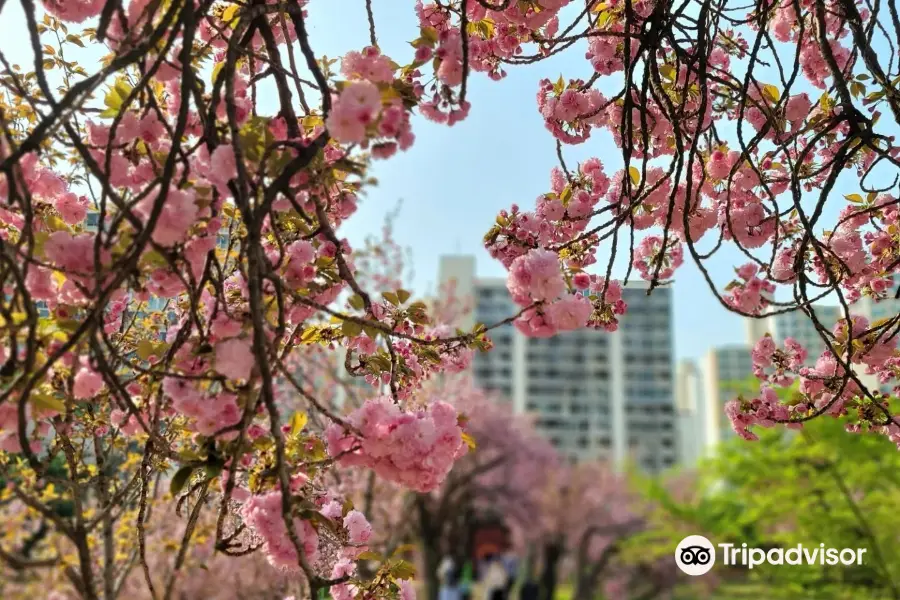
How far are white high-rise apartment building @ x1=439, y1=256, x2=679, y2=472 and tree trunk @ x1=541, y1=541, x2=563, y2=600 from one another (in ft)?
75.6

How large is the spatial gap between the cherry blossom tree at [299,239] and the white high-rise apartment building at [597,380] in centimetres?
3399

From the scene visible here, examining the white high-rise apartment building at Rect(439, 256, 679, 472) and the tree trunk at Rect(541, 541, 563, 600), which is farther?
the white high-rise apartment building at Rect(439, 256, 679, 472)

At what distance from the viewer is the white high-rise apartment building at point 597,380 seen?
3644cm

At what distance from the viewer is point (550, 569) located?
11.9m

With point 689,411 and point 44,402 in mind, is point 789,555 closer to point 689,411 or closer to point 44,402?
point 44,402

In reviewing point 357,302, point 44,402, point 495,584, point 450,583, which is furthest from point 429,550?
point 44,402

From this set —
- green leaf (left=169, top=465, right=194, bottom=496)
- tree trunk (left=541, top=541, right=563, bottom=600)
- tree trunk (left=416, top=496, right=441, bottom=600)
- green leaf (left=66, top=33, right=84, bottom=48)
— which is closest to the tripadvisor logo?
tree trunk (left=416, top=496, right=441, bottom=600)

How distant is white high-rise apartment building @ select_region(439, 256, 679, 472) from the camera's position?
3644cm

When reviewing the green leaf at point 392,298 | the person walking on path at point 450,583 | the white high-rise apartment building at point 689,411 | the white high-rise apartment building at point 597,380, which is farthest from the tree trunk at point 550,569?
the white high-rise apartment building at point 597,380

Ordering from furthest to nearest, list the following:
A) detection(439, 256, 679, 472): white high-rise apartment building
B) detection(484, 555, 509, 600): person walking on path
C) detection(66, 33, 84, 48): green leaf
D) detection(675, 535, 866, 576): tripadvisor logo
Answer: detection(439, 256, 679, 472): white high-rise apartment building < detection(484, 555, 509, 600): person walking on path < detection(675, 535, 866, 576): tripadvisor logo < detection(66, 33, 84, 48): green leaf

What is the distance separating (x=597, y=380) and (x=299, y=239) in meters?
37.4

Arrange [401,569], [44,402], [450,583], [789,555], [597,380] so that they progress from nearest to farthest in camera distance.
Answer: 1. [44,402]
2. [401,569]
3. [789,555]
4. [450,583]
5. [597,380]

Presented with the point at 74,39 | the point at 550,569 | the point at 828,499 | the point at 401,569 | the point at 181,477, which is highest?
the point at 74,39

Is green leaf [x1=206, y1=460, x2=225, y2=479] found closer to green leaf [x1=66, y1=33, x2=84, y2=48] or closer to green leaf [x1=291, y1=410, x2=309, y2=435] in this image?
green leaf [x1=291, y1=410, x2=309, y2=435]
